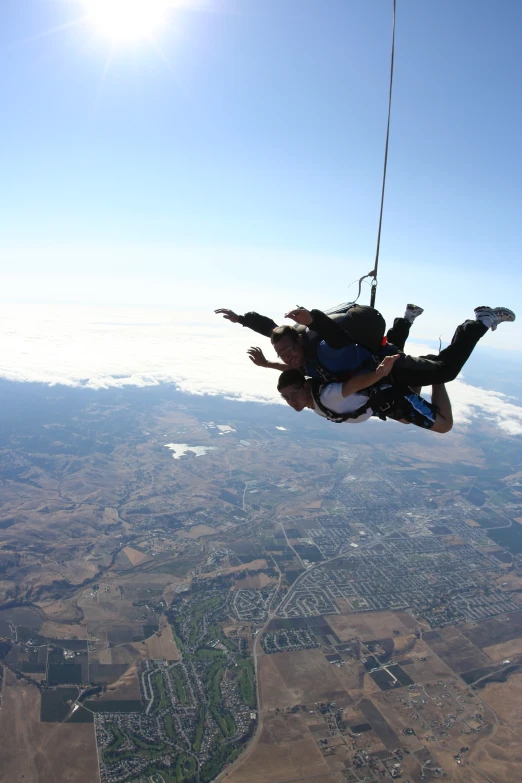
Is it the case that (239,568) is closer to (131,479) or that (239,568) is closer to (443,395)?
A: (131,479)

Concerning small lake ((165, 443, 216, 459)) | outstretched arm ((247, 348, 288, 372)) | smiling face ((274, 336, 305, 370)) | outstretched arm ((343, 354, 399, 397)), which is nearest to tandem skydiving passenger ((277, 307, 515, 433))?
outstretched arm ((343, 354, 399, 397))

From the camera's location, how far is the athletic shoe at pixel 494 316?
521cm

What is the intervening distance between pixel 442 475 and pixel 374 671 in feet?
206

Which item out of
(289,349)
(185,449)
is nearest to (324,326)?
(289,349)

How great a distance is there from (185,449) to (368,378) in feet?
319

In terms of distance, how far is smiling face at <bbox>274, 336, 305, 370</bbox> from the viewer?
15.2ft

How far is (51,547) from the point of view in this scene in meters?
54.1

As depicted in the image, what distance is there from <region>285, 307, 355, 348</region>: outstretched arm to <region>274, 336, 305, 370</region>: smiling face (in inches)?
10.1

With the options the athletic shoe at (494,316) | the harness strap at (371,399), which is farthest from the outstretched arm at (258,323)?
the athletic shoe at (494,316)

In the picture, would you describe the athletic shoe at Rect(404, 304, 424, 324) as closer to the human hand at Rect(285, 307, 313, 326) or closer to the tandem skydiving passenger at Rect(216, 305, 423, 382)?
the tandem skydiving passenger at Rect(216, 305, 423, 382)

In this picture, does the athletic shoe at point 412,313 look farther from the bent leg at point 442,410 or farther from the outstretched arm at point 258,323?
the outstretched arm at point 258,323

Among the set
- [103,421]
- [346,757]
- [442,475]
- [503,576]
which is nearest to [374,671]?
[346,757]

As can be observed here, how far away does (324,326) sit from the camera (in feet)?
14.4

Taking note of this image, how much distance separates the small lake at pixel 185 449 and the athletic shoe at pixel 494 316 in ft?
297
